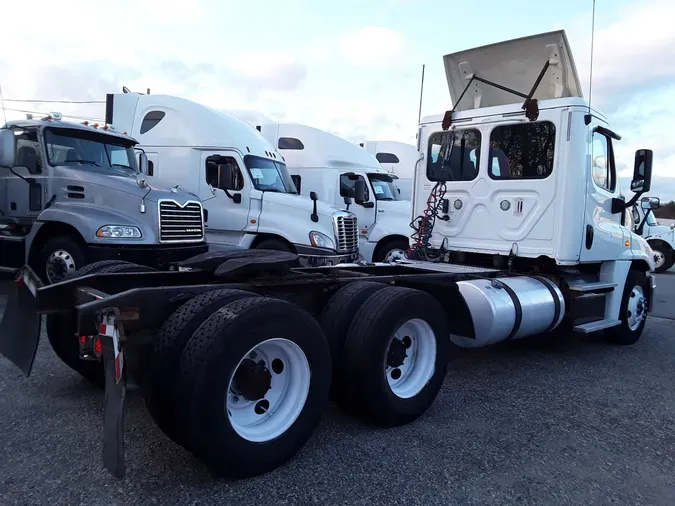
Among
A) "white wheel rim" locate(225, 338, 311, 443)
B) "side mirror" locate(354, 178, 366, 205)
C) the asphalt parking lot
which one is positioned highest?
"side mirror" locate(354, 178, 366, 205)

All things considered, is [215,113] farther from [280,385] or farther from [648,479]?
[648,479]

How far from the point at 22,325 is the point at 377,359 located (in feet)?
8.56

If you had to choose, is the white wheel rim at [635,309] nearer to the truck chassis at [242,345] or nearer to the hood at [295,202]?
the truck chassis at [242,345]

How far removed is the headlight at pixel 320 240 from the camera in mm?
9609

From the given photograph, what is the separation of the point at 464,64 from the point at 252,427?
533 centimetres

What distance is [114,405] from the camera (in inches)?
108

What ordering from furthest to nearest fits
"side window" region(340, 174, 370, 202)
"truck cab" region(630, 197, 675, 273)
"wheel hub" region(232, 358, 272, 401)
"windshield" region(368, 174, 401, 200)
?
"truck cab" region(630, 197, 675, 273) → "windshield" region(368, 174, 401, 200) → "side window" region(340, 174, 370, 202) → "wheel hub" region(232, 358, 272, 401)

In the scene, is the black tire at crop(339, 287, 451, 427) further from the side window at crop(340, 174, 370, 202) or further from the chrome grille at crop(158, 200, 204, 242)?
the side window at crop(340, 174, 370, 202)

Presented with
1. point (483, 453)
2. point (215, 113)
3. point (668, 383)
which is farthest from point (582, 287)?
point (215, 113)

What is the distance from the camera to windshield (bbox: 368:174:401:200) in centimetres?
1262

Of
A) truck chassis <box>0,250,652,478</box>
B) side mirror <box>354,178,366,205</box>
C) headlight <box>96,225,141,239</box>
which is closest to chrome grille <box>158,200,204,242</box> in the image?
headlight <box>96,225,141,239</box>

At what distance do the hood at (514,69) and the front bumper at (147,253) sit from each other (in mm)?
4446

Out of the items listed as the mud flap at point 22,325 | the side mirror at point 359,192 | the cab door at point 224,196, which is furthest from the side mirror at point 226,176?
the mud flap at point 22,325

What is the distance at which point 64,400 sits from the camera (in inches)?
168
